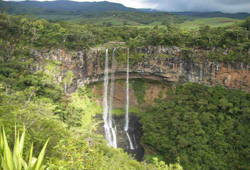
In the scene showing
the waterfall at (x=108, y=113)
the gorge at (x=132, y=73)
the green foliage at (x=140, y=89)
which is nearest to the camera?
the gorge at (x=132, y=73)

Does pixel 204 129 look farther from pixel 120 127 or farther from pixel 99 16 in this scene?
pixel 99 16

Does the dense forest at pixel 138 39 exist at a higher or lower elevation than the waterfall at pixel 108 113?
higher

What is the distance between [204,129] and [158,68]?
10287mm

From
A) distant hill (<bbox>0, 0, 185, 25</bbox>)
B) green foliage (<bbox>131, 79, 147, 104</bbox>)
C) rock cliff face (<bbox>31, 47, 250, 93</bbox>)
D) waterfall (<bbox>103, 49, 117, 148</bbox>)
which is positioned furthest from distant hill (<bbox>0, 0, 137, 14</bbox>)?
green foliage (<bbox>131, 79, 147, 104</bbox>)

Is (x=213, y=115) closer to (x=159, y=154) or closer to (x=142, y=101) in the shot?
(x=159, y=154)

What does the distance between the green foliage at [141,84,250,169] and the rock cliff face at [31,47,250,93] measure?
164 centimetres

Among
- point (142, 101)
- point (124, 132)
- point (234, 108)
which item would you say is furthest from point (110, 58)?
point (234, 108)

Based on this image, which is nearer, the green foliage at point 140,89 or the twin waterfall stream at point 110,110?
the twin waterfall stream at point 110,110

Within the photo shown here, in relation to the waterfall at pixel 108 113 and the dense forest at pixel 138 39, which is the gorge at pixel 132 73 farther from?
the dense forest at pixel 138 39

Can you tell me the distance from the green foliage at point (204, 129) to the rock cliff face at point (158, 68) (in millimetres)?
1643

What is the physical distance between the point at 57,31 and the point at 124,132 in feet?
51.6

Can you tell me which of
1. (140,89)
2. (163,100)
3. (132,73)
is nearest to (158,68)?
(132,73)

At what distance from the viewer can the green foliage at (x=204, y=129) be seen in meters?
17.7

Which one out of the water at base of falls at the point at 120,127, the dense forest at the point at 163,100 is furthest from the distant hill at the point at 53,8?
the water at base of falls at the point at 120,127
